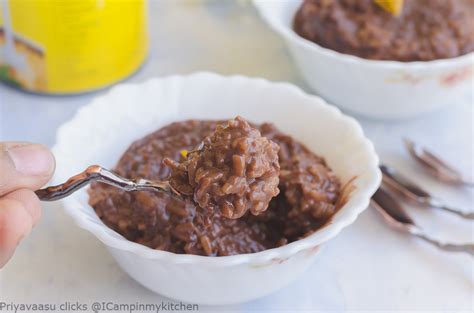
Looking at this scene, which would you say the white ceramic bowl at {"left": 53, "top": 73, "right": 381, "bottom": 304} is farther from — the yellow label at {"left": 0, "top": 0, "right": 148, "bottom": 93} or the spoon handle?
the yellow label at {"left": 0, "top": 0, "right": 148, "bottom": 93}

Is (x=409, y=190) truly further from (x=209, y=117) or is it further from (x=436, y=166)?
(x=209, y=117)

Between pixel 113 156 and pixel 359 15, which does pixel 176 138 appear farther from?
pixel 359 15

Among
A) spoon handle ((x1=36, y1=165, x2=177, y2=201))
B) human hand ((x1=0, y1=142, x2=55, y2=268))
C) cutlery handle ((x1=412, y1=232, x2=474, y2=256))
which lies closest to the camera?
human hand ((x1=0, y1=142, x2=55, y2=268))

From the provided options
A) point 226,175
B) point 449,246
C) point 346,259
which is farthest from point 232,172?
point 449,246

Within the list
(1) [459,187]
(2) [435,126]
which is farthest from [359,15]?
(1) [459,187]

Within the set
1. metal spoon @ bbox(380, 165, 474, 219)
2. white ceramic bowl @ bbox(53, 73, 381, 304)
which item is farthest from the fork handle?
white ceramic bowl @ bbox(53, 73, 381, 304)

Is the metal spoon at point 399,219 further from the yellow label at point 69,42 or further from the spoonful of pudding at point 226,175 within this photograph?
the yellow label at point 69,42
